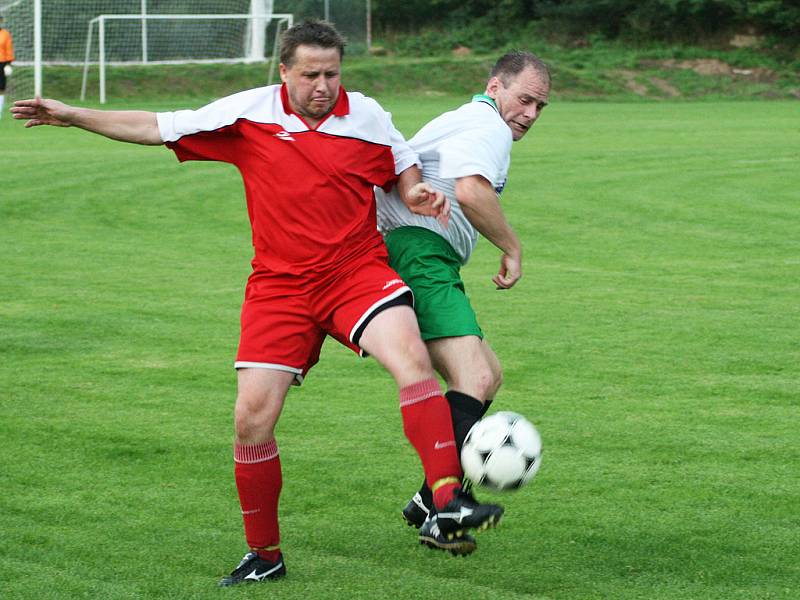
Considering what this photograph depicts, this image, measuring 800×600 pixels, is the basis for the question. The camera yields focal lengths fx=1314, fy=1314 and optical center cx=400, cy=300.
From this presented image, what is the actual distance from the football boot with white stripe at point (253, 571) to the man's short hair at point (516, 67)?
2178 millimetres

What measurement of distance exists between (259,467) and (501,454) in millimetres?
954

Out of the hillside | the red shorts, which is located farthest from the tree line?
the red shorts

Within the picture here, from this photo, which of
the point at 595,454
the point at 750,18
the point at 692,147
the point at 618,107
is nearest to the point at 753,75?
the point at 750,18

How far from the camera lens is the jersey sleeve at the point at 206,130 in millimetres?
5230

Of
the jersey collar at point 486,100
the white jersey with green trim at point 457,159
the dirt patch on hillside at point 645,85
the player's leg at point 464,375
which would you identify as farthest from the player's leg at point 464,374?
the dirt patch on hillside at point 645,85

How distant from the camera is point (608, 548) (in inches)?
211

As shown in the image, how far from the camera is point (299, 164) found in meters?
5.11

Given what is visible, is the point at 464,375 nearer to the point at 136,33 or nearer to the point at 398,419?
the point at 398,419

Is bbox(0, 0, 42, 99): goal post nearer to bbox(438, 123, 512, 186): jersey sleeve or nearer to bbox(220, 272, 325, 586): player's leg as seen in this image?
bbox(438, 123, 512, 186): jersey sleeve

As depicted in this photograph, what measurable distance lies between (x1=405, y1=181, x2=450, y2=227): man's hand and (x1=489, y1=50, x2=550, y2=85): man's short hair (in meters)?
0.71

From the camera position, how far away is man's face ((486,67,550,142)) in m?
5.48

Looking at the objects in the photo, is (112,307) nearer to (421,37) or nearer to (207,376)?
(207,376)

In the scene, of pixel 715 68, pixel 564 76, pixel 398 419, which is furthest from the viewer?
pixel 715 68

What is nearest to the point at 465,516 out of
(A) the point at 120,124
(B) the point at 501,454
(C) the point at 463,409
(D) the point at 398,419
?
(B) the point at 501,454
